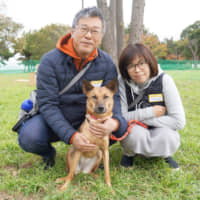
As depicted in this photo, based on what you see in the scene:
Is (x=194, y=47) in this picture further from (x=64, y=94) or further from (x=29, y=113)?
(x=29, y=113)

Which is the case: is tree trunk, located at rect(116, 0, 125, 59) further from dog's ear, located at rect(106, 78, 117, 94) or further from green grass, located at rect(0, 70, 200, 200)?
dog's ear, located at rect(106, 78, 117, 94)

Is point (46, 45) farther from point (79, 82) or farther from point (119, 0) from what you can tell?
point (79, 82)

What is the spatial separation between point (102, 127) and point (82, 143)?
0.94 ft

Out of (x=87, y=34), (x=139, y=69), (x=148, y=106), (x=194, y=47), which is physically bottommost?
(x=148, y=106)

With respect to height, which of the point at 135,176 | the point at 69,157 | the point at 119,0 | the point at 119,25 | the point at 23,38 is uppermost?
the point at 23,38

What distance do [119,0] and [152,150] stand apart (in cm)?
613

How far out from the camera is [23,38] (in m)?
36.6

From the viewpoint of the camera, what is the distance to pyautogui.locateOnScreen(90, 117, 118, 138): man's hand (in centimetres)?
231

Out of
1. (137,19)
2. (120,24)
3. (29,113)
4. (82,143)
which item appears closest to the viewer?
(82,143)

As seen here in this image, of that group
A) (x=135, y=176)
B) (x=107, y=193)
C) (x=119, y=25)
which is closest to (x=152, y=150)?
(x=135, y=176)

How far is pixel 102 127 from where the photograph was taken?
7.57ft

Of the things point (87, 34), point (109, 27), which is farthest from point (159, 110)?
point (109, 27)

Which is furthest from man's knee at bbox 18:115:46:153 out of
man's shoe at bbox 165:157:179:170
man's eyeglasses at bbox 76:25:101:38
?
man's shoe at bbox 165:157:179:170

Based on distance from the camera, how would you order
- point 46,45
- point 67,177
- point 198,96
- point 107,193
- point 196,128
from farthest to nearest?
point 46,45 < point 198,96 < point 196,128 < point 67,177 < point 107,193
